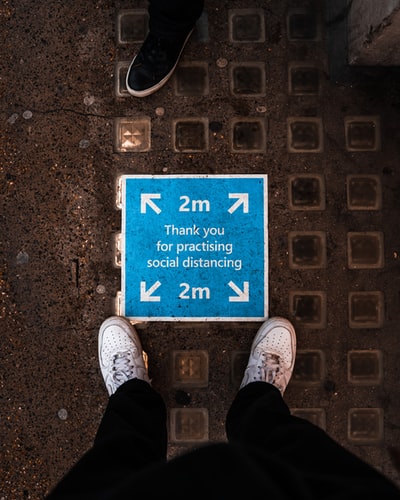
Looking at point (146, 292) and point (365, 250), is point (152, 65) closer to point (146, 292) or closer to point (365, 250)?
point (146, 292)

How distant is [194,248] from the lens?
8.13 feet

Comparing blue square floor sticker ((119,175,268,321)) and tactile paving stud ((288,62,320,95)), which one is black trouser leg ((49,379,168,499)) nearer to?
blue square floor sticker ((119,175,268,321))

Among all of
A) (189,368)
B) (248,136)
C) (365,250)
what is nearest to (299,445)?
(189,368)

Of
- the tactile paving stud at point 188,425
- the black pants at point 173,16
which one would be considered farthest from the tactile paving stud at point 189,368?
the black pants at point 173,16

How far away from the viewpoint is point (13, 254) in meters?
2.49

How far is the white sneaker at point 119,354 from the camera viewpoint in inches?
92.8

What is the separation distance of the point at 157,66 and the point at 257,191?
2.72 feet

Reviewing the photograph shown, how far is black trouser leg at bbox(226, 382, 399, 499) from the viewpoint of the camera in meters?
1.25

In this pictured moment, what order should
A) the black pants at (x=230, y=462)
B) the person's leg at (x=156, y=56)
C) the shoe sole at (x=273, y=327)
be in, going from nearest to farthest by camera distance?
the black pants at (x=230, y=462) → the person's leg at (x=156, y=56) → the shoe sole at (x=273, y=327)

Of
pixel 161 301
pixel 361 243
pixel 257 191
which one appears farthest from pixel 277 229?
pixel 161 301

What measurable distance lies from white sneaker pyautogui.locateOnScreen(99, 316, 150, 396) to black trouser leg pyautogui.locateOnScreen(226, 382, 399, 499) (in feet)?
1.80

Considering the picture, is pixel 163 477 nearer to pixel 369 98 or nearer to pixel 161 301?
pixel 161 301

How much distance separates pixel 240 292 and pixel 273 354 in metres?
0.36

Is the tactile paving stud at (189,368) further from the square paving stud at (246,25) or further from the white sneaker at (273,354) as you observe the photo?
the square paving stud at (246,25)
